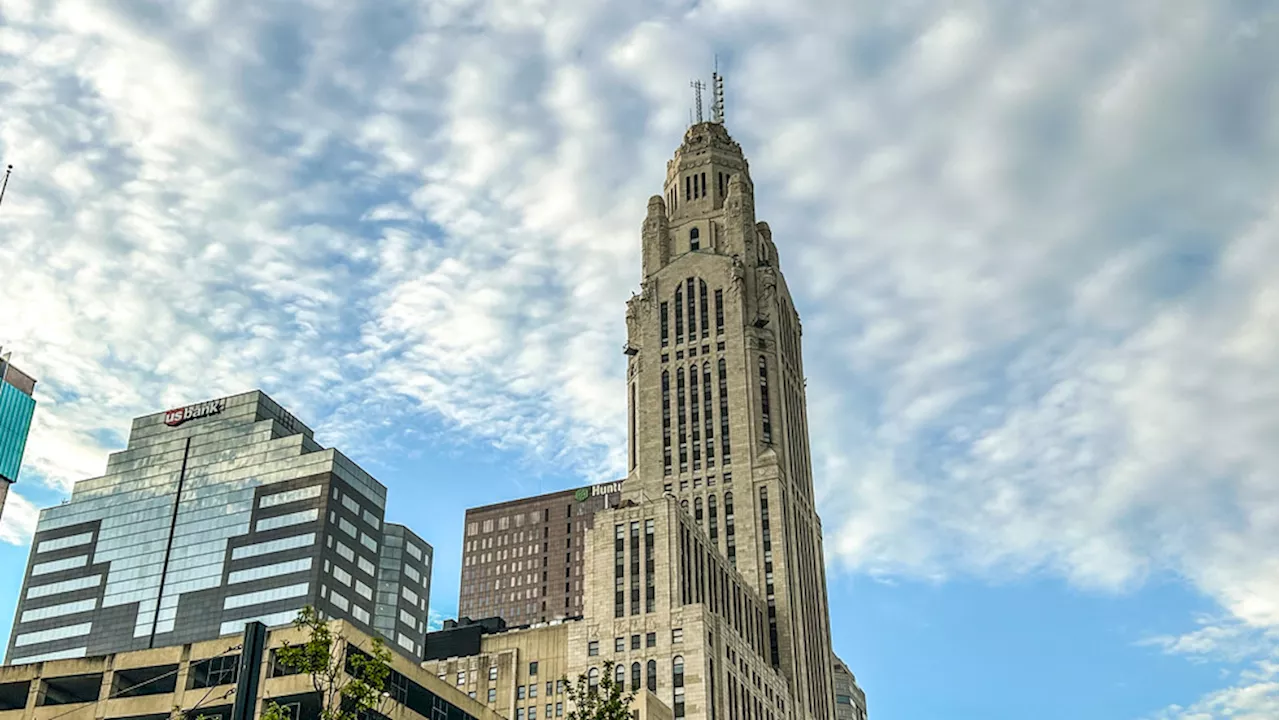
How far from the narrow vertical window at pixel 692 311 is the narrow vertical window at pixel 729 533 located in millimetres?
26367

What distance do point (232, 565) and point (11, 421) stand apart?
43.4m

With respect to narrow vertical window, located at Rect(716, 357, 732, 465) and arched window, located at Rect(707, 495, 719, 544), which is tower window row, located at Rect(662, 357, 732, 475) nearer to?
narrow vertical window, located at Rect(716, 357, 732, 465)

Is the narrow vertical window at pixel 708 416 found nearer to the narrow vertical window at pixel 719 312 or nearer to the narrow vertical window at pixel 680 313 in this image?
the narrow vertical window at pixel 719 312

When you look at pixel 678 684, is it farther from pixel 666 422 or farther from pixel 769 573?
pixel 666 422

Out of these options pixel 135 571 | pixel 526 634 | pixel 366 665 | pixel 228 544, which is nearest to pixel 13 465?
pixel 135 571

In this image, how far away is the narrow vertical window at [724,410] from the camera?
17825 cm

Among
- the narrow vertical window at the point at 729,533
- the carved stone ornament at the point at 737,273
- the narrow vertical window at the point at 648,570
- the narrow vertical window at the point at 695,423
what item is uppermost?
the carved stone ornament at the point at 737,273

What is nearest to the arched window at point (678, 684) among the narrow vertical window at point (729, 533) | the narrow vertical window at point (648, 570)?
the narrow vertical window at point (648, 570)

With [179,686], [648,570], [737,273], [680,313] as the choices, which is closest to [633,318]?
[680,313]

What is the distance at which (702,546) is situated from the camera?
150 meters

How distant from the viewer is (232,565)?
183 metres

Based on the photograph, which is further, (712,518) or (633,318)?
(633,318)

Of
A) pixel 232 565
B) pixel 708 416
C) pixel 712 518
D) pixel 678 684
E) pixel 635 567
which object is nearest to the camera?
pixel 678 684

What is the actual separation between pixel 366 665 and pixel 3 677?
4892 centimetres
